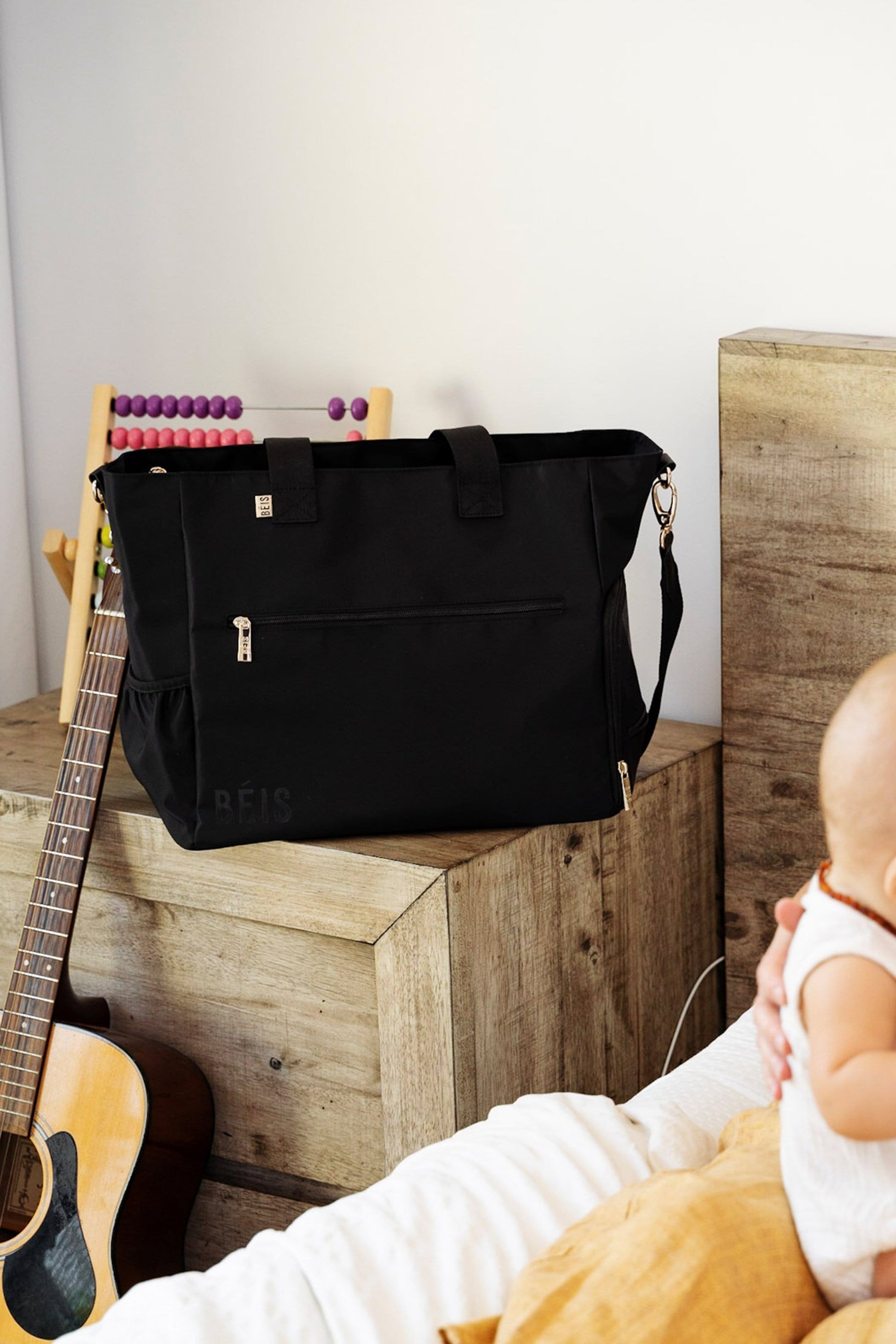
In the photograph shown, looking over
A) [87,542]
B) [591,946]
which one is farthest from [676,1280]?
[87,542]

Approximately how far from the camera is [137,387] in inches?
72.9

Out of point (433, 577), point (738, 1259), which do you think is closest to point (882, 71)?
point (433, 577)

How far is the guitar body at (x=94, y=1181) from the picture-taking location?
1.31 metres

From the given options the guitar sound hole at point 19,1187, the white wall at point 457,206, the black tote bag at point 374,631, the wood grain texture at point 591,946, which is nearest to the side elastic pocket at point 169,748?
the black tote bag at point 374,631

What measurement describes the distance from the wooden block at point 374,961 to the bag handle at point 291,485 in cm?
29

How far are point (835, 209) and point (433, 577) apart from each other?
54cm

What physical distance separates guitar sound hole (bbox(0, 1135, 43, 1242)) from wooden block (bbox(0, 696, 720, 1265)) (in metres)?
0.15

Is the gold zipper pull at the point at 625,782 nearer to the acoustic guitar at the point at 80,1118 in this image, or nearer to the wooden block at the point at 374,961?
the wooden block at the point at 374,961

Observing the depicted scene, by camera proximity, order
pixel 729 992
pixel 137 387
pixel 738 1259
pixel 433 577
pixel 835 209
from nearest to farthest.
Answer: pixel 738 1259 < pixel 433 577 < pixel 835 209 < pixel 729 992 < pixel 137 387

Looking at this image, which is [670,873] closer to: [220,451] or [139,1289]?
[220,451]

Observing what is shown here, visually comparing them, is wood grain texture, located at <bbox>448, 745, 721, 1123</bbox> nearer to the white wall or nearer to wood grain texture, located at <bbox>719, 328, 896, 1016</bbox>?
wood grain texture, located at <bbox>719, 328, 896, 1016</bbox>

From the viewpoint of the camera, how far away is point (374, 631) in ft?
4.14

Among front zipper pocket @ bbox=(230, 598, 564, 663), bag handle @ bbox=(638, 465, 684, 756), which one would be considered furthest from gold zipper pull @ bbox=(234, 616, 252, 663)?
bag handle @ bbox=(638, 465, 684, 756)

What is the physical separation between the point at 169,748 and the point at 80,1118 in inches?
13.9
